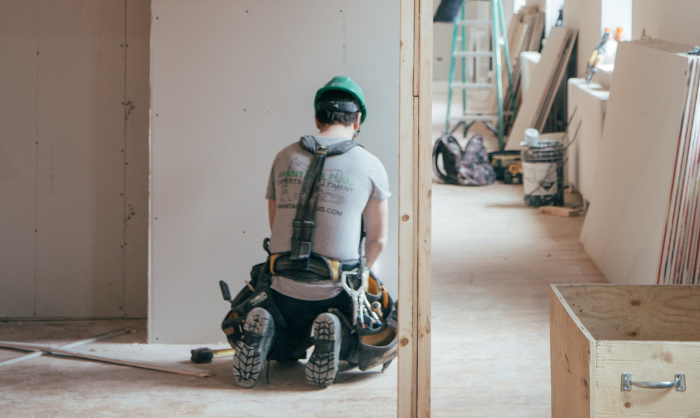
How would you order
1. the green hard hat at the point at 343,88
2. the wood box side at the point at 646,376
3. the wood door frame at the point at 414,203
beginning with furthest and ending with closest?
the green hard hat at the point at 343,88, the wood door frame at the point at 414,203, the wood box side at the point at 646,376

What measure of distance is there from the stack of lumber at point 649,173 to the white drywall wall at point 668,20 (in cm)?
9

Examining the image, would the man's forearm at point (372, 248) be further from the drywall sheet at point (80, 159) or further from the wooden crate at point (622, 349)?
the drywall sheet at point (80, 159)

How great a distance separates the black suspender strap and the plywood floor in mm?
531

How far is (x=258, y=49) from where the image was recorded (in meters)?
3.31

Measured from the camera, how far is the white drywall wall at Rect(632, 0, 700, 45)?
12.5 ft

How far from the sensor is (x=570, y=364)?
6.47ft

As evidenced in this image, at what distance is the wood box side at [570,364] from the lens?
5.84 ft

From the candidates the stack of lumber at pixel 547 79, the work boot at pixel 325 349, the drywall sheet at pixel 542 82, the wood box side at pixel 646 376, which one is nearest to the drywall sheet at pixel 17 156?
the work boot at pixel 325 349

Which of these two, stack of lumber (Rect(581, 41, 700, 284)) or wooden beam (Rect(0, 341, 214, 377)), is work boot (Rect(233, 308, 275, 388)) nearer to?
wooden beam (Rect(0, 341, 214, 377))

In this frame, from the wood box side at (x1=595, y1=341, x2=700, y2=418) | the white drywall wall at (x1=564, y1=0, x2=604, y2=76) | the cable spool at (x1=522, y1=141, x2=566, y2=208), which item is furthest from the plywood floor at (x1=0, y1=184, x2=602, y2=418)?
the white drywall wall at (x1=564, y1=0, x2=604, y2=76)

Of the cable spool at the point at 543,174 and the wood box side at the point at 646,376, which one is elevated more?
the cable spool at the point at 543,174

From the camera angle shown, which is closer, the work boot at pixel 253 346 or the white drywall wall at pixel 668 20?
the work boot at pixel 253 346

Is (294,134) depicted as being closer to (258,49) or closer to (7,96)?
(258,49)

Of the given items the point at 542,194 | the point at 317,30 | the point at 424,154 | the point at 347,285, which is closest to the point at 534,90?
the point at 542,194
